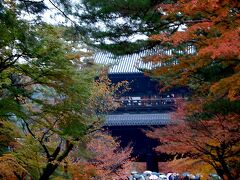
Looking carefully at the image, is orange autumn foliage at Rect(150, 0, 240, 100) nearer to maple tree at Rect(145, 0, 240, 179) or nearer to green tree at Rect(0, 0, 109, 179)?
maple tree at Rect(145, 0, 240, 179)

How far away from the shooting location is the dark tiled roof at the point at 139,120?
60.2 feet

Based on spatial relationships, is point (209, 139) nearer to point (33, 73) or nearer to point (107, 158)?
point (33, 73)

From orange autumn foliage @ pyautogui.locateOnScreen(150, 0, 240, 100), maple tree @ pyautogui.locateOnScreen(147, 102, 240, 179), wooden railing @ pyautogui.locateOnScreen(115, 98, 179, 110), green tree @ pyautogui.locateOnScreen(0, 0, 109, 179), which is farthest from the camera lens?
wooden railing @ pyautogui.locateOnScreen(115, 98, 179, 110)

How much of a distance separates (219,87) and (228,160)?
4989 mm

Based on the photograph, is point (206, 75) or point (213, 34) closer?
point (213, 34)

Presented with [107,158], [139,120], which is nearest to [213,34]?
[107,158]

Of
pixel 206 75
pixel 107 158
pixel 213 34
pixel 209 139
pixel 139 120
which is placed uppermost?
pixel 213 34

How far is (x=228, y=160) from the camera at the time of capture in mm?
9906

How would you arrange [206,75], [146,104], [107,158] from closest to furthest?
[206,75]
[107,158]
[146,104]

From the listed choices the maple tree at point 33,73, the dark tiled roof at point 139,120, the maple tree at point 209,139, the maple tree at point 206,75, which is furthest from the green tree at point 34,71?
the dark tiled roof at point 139,120

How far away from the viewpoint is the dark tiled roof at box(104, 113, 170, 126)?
18344mm

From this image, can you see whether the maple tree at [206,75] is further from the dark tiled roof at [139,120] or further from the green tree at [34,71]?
the dark tiled roof at [139,120]

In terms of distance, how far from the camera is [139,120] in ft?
60.8

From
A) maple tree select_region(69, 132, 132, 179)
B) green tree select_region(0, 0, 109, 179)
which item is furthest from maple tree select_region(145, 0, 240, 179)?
maple tree select_region(69, 132, 132, 179)
